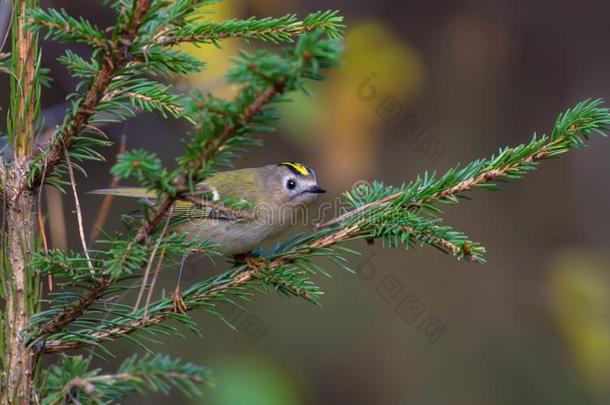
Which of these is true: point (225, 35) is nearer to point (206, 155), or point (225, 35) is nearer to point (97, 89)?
point (97, 89)

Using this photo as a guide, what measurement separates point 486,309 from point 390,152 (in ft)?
4.29

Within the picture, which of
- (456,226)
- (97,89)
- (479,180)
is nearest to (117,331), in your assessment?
(97,89)

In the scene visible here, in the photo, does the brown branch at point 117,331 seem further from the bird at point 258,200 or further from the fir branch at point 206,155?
the bird at point 258,200

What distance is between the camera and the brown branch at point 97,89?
1.20 metres

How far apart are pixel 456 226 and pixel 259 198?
2.14m

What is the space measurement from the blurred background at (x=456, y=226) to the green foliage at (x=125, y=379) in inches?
120

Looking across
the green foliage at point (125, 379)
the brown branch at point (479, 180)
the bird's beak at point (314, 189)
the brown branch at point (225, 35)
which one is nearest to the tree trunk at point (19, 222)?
the green foliage at point (125, 379)

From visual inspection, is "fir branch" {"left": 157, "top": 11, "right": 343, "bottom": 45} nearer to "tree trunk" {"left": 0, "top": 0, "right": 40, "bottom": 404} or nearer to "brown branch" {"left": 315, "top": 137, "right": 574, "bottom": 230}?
"tree trunk" {"left": 0, "top": 0, "right": 40, "bottom": 404}

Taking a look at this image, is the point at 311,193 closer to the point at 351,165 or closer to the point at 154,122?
the point at 351,165

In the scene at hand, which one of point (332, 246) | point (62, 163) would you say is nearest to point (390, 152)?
point (332, 246)

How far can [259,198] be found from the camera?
9.84ft

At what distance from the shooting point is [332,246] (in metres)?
1.72

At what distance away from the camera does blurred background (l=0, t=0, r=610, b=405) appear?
4426mm

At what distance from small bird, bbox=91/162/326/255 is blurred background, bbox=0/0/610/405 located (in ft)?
3.65
